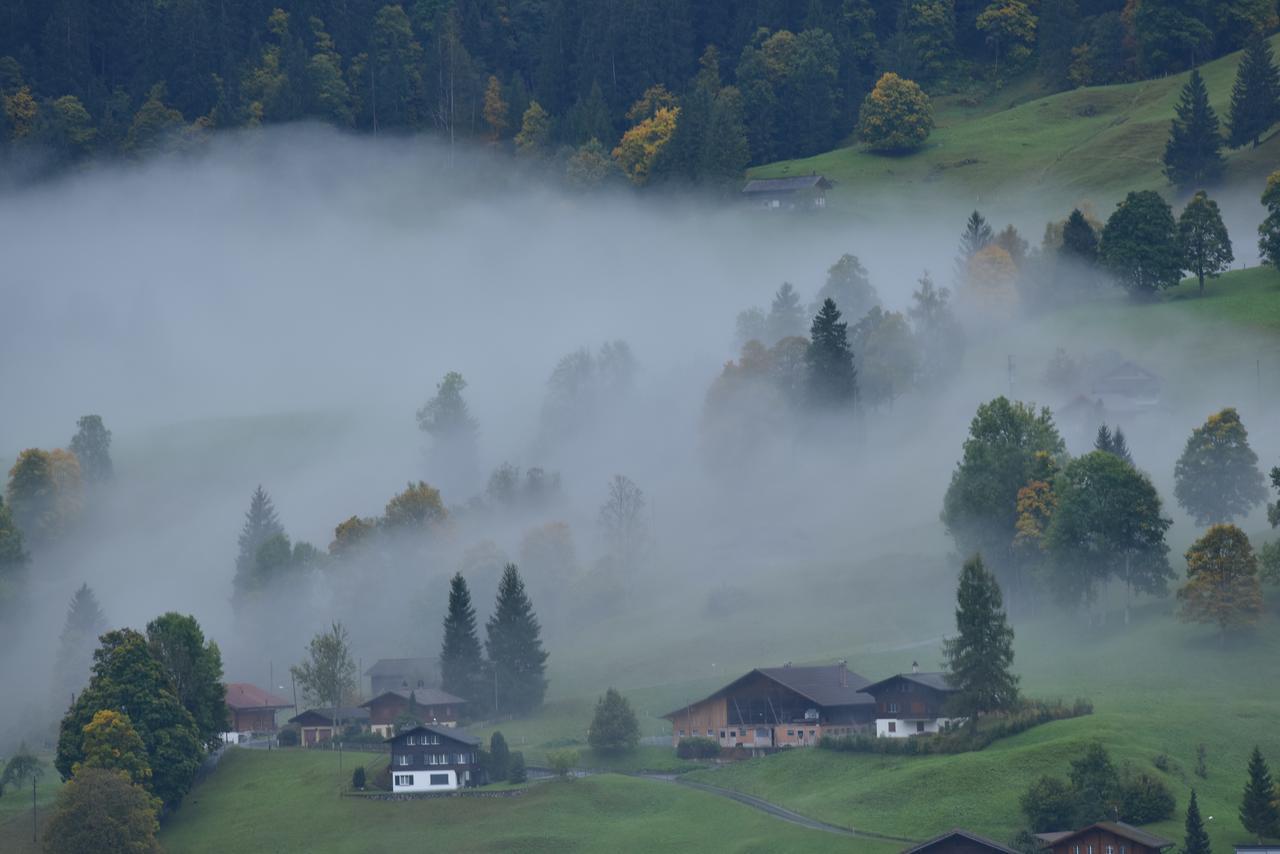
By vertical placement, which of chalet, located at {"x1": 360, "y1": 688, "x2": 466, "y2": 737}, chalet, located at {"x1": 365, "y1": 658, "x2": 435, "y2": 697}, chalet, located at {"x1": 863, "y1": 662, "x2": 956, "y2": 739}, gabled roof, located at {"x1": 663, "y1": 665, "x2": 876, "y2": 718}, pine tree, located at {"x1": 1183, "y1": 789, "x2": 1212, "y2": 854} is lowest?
pine tree, located at {"x1": 1183, "y1": 789, "x2": 1212, "y2": 854}

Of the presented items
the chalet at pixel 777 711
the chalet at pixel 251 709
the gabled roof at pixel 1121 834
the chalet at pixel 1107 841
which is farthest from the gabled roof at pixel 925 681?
the chalet at pixel 251 709

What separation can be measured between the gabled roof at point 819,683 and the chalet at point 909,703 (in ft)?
5.61

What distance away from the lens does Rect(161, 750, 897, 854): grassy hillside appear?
113 m

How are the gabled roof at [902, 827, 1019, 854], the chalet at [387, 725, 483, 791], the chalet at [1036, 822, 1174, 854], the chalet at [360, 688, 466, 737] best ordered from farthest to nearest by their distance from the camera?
the chalet at [360, 688, 466, 737] → the chalet at [387, 725, 483, 791] → the gabled roof at [902, 827, 1019, 854] → the chalet at [1036, 822, 1174, 854]

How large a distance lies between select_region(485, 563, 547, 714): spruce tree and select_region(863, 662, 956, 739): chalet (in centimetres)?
2465

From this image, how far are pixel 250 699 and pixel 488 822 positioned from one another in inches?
1481

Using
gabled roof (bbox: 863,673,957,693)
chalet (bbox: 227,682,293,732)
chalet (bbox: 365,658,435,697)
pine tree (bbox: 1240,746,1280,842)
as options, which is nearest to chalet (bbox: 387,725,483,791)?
gabled roof (bbox: 863,673,957,693)

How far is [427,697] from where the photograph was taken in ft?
474

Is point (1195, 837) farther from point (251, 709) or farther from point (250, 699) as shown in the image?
point (250, 699)

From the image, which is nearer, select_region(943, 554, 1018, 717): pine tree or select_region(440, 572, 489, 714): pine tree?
select_region(943, 554, 1018, 717): pine tree

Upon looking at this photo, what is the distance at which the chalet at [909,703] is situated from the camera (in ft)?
415

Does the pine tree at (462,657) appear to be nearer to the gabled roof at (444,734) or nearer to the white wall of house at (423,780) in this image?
the gabled roof at (444,734)

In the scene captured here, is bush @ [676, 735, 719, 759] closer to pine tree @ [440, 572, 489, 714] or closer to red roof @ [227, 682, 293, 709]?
pine tree @ [440, 572, 489, 714]

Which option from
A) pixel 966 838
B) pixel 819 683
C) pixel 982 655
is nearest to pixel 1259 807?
pixel 966 838
